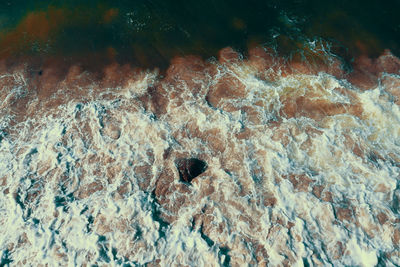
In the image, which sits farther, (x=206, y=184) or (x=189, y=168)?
(x=189, y=168)

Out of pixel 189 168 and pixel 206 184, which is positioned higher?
pixel 189 168

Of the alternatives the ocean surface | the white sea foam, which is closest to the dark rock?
the ocean surface

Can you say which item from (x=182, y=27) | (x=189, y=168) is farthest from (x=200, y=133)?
(x=182, y=27)

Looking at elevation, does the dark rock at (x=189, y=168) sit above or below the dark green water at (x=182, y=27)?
below

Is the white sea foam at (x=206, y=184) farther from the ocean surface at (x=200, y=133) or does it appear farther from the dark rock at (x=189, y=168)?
the dark rock at (x=189, y=168)

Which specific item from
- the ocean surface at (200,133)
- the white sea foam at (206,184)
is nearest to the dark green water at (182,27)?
the ocean surface at (200,133)

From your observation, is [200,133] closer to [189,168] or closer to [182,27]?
[189,168]
